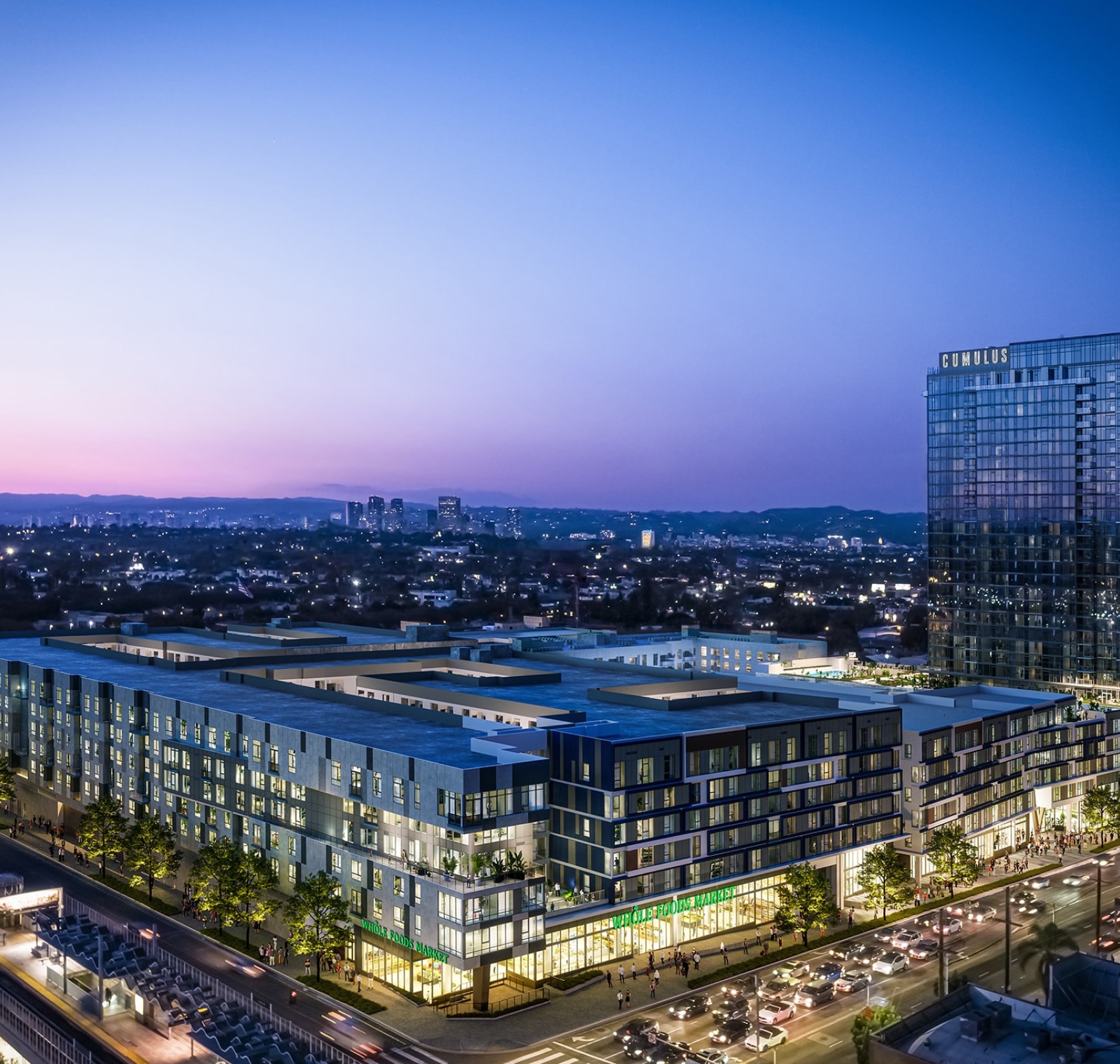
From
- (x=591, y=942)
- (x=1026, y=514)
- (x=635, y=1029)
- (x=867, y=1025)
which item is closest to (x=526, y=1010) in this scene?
(x=635, y=1029)

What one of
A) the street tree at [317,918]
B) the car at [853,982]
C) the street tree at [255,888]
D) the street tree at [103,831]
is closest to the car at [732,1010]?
the car at [853,982]

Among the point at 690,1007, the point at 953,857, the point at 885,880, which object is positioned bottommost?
the point at 690,1007

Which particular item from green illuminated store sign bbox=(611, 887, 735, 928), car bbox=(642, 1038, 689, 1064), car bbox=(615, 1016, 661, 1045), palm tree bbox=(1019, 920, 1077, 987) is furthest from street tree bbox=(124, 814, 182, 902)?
palm tree bbox=(1019, 920, 1077, 987)

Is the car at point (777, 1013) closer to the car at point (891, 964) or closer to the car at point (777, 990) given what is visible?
the car at point (777, 990)

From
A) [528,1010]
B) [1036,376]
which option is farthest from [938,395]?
[528,1010]

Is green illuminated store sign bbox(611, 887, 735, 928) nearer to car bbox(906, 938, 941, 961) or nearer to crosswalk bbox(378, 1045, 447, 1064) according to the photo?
car bbox(906, 938, 941, 961)

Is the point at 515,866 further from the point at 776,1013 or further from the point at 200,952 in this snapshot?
the point at 200,952
